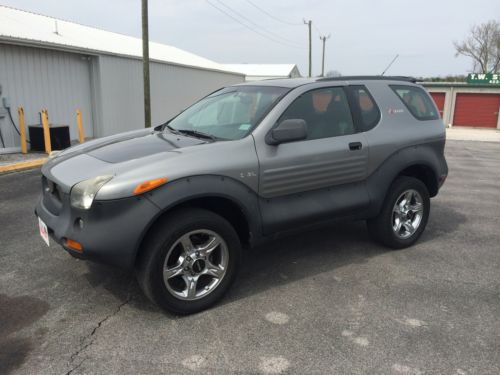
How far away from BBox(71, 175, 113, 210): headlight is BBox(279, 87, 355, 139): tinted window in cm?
158

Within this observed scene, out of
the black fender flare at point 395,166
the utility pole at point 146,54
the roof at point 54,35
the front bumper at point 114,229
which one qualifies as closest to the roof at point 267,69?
the roof at point 54,35

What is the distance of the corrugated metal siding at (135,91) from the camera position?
15039 millimetres

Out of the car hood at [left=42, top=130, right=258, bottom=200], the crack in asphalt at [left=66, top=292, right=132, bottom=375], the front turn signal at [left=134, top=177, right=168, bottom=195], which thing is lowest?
the crack in asphalt at [left=66, top=292, right=132, bottom=375]

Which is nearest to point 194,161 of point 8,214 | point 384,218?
point 384,218

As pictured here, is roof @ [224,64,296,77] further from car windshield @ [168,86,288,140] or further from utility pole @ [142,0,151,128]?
car windshield @ [168,86,288,140]

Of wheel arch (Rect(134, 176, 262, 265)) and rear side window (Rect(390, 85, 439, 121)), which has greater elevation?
rear side window (Rect(390, 85, 439, 121))

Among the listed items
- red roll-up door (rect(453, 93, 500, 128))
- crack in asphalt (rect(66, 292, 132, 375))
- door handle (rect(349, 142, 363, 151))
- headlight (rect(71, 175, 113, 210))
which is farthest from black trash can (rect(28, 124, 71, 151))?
red roll-up door (rect(453, 93, 500, 128))

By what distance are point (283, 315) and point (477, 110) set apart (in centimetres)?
3455

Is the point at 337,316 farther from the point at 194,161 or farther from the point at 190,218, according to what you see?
the point at 194,161

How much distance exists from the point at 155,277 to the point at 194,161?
882 mm

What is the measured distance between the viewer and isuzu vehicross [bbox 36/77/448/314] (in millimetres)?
3092

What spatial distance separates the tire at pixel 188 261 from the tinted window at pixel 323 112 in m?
1.16

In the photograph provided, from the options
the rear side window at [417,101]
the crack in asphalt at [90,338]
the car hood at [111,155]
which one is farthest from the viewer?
the rear side window at [417,101]

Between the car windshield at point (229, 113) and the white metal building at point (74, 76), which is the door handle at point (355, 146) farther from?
the white metal building at point (74, 76)
